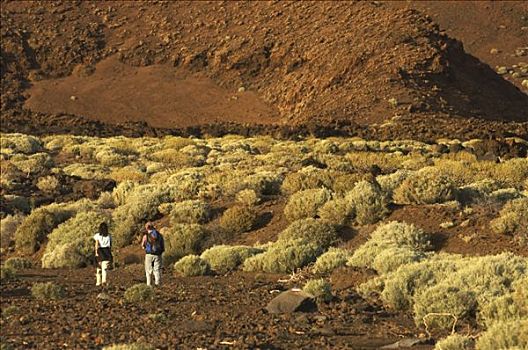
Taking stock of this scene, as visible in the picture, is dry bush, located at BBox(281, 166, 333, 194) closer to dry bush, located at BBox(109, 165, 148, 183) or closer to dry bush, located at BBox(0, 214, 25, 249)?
dry bush, located at BBox(0, 214, 25, 249)

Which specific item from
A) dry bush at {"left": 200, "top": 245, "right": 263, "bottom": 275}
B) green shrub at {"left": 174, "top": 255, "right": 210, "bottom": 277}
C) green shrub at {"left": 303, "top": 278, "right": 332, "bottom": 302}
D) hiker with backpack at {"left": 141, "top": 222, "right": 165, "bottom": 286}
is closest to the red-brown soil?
dry bush at {"left": 200, "top": 245, "right": 263, "bottom": 275}

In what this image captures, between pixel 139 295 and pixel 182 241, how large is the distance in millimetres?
5316

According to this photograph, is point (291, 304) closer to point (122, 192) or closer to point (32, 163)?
point (122, 192)

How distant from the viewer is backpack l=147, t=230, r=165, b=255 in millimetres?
13305

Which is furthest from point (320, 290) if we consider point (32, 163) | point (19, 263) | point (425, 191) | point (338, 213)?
point (32, 163)

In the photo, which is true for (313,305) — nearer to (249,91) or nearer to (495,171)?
(495,171)

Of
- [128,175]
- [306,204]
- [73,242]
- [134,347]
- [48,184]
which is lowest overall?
[134,347]

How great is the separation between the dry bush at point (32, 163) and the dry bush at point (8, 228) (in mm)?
7547

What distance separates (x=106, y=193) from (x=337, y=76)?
115ft

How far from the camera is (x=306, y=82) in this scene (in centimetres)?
5797

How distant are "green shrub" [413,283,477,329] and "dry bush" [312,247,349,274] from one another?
3380 mm

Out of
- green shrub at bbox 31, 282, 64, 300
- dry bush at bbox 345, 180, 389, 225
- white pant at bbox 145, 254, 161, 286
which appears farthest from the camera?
dry bush at bbox 345, 180, 389, 225

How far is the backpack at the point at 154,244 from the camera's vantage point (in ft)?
43.7

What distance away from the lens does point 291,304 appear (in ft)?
35.7
